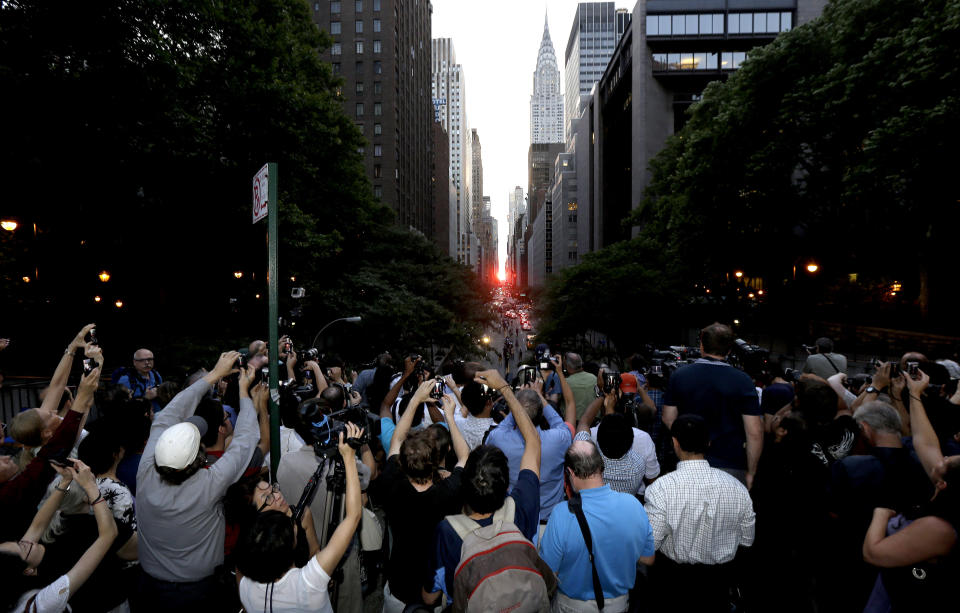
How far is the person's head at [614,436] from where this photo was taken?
3.50 metres

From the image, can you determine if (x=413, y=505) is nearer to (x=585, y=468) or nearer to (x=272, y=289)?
(x=585, y=468)

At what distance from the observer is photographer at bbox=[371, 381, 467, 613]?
2.79 m

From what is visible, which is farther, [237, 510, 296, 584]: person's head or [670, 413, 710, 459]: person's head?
[670, 413, 710, 459]: person's head

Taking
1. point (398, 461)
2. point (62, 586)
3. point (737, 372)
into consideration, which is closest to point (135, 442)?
point (62, 586)

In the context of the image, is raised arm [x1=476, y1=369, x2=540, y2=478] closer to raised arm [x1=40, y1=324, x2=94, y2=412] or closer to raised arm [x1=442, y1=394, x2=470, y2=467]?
raised arm [x1=442, y1=394, x2=470, y2=467]

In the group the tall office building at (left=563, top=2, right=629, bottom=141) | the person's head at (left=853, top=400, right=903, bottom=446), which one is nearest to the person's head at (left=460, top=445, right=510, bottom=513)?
the person's head at (left=853, top=400, right=903, bottom=446)

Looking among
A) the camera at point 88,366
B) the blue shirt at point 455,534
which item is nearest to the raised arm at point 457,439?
the blue shirt at point 455,534

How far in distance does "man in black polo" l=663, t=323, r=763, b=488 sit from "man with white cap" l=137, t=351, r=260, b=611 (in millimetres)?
3439

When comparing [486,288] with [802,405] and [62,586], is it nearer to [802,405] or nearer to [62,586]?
[802,405]

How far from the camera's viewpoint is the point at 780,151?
19781 millimetres

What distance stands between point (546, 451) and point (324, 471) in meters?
1.71

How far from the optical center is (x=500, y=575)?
1973 millimetres

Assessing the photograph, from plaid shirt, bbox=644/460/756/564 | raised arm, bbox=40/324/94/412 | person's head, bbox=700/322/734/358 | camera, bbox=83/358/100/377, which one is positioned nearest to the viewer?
plaid shirt, bbox=644/460/756/564

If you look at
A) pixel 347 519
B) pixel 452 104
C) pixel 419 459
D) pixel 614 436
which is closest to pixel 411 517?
pixel 419 459
